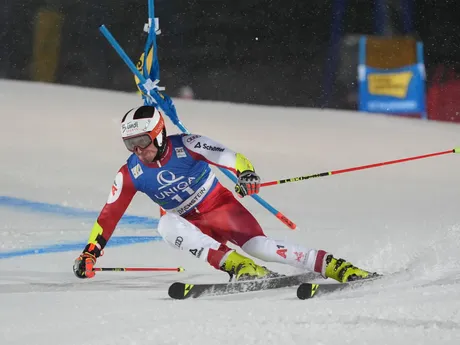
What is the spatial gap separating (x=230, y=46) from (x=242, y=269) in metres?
6.87

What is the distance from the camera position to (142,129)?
494cm

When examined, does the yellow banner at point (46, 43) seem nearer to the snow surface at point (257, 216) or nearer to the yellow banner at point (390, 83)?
the snow surface at point (257, 216)

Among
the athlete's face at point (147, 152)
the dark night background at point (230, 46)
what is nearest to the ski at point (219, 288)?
the athlete's face at point (147, 152)

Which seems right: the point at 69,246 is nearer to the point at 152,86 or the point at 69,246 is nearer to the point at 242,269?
the point at 152,86

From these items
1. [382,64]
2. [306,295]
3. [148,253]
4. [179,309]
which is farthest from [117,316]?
[382,64]

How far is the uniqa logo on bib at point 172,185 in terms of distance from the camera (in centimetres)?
505

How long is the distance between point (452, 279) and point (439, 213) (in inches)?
122

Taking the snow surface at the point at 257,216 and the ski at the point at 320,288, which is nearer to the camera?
the snow surface at the point at 257,216

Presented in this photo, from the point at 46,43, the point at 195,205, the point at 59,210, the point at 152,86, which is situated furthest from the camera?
the point at 46,43

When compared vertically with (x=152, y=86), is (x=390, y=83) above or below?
below

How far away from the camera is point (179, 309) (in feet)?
14.2

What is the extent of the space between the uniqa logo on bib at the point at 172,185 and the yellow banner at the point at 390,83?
686cm

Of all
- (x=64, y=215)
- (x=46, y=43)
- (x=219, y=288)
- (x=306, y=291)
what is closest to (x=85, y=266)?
(x=219, y=288)

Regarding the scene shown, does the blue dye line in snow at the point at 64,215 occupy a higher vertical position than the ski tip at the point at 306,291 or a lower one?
lower
